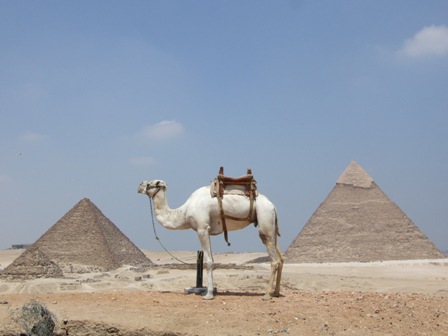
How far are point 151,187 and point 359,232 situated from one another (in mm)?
36265

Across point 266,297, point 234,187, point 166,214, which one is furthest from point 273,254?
point 166,214

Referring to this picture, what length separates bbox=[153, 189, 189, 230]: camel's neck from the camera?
9870 millimetres

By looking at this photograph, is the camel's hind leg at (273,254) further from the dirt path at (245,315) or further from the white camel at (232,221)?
the dirt path at (245,315)

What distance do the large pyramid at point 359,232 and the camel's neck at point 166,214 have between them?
3366 cm

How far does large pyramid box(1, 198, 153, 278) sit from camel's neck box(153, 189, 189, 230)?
2103 centimetres

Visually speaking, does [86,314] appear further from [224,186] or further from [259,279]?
[259,279]

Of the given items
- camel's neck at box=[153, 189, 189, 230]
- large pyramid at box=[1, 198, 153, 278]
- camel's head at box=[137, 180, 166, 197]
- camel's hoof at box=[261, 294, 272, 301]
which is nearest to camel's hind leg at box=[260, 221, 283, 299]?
camel's hoof at box=[261, 294, 272, 301]

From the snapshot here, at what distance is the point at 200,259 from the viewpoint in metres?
10.5

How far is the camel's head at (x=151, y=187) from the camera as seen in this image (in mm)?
10117

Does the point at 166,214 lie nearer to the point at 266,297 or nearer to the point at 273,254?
the point at 273,254

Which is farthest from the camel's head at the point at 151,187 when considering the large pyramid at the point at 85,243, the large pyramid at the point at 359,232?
the large pyramid at the point at 359,232

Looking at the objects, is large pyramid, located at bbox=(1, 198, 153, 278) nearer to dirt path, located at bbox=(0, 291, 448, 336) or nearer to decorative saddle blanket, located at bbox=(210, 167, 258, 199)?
decorative saddle blanket, located at bbox=(210, 167, 258, 199)

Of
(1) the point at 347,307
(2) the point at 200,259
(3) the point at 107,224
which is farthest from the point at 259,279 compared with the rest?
(3) the point at 107,224

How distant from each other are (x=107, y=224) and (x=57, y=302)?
85.0ft
